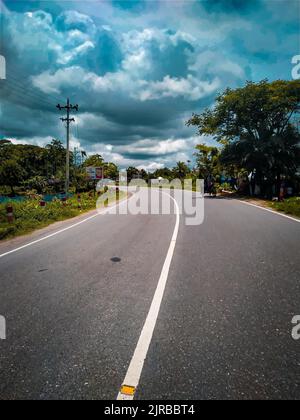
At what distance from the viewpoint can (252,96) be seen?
25016 mm

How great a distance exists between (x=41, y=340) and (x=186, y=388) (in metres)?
1.88

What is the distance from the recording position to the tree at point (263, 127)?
24.4 metres

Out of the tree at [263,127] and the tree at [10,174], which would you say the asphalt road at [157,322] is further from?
the tree at [10,174]

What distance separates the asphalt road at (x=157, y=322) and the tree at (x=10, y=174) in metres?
55.7

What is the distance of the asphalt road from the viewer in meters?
2.37

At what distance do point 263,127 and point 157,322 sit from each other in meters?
28.2

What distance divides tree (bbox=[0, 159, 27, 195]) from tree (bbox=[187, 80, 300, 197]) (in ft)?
152

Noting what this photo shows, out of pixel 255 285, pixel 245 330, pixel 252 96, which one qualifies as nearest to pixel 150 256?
pixel 255 285

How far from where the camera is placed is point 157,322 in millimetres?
3371

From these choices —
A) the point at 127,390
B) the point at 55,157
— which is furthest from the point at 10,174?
the point at 127,390

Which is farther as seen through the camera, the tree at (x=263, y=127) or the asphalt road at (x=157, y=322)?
the tree at (x=263, y=127)

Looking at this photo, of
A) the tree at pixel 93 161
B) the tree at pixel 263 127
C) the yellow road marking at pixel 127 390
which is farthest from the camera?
the tree at pixel 93 161

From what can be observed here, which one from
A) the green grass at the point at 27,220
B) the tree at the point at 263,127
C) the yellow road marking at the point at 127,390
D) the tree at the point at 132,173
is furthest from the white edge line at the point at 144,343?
the tree at the point at 132,173
